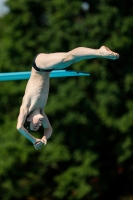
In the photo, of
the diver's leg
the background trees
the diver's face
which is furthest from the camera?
the background trees

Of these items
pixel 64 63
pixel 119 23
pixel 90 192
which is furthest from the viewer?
pixel 90 192

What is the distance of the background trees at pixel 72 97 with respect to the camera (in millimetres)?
24781

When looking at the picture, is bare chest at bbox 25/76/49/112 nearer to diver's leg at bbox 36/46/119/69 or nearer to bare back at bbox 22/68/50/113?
bare back at bbox 22/68/50/113

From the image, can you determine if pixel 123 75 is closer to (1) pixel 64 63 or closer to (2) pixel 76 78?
(2) pixel 76 78

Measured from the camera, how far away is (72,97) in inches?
983

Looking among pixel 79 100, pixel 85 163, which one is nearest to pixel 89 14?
pixel 79 100

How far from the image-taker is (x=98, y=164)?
25.9m

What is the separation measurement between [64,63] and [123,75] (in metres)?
14.6

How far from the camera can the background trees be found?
2478 cm

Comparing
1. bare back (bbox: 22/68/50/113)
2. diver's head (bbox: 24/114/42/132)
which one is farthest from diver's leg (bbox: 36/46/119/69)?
diver's head (bbox: 24/114/42/132)

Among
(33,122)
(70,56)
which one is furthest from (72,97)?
(70,56)

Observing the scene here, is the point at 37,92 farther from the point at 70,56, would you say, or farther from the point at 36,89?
the point at 70,56

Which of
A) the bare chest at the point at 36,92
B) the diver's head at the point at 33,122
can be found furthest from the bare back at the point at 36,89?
the diver's head at the point at 33,122

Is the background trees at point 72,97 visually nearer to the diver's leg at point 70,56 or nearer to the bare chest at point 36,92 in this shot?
the bare chest at point 36,92
